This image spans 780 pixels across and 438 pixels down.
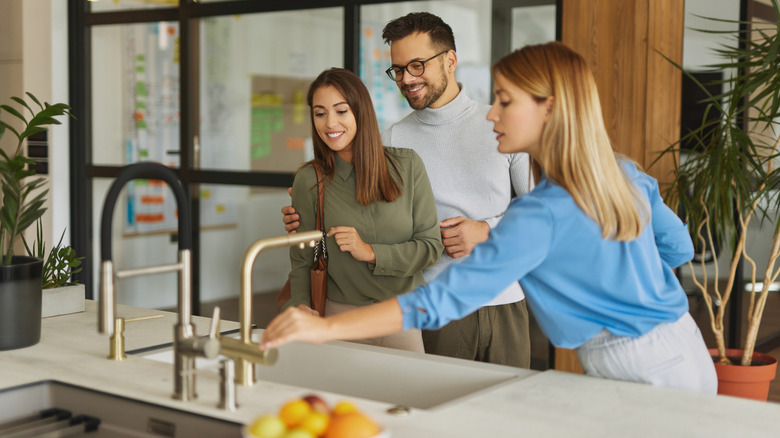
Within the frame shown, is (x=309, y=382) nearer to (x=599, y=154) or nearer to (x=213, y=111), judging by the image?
(x=599, y=154)

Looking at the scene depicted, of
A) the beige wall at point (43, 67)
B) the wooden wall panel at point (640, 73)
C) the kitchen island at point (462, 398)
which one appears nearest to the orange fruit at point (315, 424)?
the kitchen island at point (462, 398)

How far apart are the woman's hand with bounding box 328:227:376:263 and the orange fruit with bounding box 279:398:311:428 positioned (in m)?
1.03

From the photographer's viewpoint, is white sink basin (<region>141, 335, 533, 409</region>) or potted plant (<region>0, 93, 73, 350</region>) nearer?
white sink basin (<region>141, 335, 533, 409</region>)

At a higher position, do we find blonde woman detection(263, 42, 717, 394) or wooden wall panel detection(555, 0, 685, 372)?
wooden wall panel detection(555, 0, 685, 372)

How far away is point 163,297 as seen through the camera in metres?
5.74

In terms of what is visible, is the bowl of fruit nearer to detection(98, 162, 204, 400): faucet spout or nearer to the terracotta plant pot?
detection(98, 162, 204, 400): faucet spout

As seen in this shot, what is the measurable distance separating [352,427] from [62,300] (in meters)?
1.47

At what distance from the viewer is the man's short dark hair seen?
8.67ft

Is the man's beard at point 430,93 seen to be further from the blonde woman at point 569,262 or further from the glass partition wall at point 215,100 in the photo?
the glass partition wall at point 215,100

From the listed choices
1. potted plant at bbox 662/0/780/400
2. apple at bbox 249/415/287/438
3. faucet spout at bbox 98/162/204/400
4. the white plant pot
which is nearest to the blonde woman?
faucet spout at bbox 98/162/204/400

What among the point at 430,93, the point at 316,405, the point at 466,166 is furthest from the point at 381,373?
the point at 430,93

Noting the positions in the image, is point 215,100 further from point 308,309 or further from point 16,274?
point 16,274

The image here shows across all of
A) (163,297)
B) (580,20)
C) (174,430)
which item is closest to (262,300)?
(163,297)

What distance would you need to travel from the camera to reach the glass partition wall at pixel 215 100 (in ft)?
14.5
